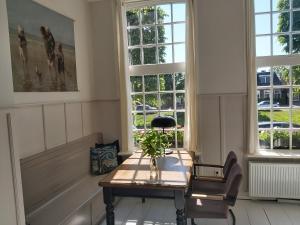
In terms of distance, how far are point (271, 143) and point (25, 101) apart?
3.31m

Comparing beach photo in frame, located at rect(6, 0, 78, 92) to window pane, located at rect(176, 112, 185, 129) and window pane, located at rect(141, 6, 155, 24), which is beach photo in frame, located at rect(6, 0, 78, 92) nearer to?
window pane, located at rect(141, 6, 155, 24)

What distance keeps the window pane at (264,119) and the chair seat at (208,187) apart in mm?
1272

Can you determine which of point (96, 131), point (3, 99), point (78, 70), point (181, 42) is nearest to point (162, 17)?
point (181, 42)

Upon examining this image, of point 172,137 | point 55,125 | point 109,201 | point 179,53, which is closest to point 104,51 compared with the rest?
point 179,53

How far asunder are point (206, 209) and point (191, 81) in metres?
1.86

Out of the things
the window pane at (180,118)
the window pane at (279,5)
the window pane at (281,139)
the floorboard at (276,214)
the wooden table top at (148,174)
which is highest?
the window pane at (279,5)

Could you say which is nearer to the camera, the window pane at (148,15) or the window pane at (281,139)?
the window pane at (281,139)

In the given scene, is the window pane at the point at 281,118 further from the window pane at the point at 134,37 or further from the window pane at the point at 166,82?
the window pane at the point at 134,37

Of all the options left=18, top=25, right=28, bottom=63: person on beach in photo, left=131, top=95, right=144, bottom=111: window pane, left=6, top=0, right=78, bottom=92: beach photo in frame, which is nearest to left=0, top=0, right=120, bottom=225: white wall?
left=6, top=0, right=78, bottom=92: beach photo in frame

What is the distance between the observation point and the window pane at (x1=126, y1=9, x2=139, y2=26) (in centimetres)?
404

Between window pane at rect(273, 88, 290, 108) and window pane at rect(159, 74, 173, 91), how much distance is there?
1.50 meters

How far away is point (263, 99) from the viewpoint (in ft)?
12.2

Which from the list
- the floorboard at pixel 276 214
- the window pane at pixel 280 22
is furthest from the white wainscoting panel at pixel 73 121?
the window pane at pixel 280 22

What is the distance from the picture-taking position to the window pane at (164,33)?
13.0ft
